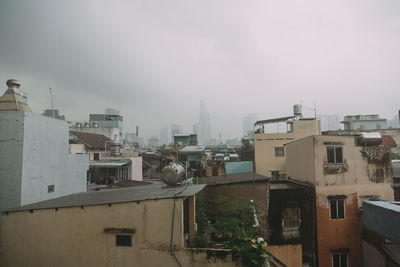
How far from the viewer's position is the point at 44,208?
7227 millimetres

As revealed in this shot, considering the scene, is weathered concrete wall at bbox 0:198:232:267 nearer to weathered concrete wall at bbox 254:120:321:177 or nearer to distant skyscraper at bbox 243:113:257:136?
weathered concrete wall at bbox 254:120:321:177

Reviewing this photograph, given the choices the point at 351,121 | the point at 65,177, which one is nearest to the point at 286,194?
the point at 65,177

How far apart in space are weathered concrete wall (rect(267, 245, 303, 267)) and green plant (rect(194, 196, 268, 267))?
2.72m

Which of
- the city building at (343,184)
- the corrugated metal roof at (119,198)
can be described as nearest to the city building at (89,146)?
the corrugated metal roof at (119,198)

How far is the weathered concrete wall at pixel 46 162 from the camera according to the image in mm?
9133

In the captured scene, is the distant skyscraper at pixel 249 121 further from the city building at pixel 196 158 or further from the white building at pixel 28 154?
the white building at pixel 28 154

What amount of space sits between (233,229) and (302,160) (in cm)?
812

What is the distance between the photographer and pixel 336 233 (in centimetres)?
1262

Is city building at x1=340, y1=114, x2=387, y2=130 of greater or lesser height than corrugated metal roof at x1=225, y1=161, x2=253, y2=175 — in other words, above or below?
above

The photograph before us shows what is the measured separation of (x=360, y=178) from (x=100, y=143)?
28.2 m

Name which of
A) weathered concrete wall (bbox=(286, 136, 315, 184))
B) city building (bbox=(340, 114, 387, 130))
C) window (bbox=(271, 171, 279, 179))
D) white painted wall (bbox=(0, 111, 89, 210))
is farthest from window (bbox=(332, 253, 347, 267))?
city building (bbox=(340, 114, 387, 130))

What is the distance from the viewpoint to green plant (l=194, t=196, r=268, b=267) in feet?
21.9

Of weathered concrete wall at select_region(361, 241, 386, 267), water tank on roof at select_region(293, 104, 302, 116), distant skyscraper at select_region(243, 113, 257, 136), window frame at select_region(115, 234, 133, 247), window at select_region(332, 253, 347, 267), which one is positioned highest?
distant skyscraper at select_region(243, 113, 257, 136)

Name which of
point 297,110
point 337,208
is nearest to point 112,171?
point 337,208
